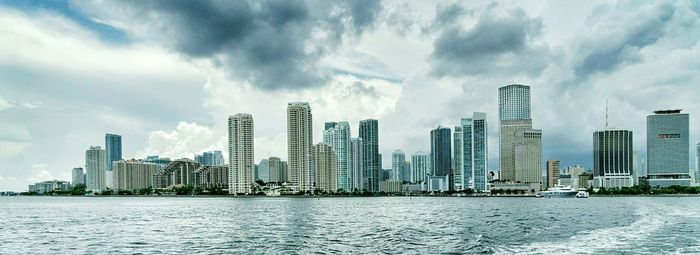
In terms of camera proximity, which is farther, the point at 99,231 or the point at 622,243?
the point at 99,231

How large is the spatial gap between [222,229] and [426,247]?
31394mm

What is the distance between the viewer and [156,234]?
6272 centimetres

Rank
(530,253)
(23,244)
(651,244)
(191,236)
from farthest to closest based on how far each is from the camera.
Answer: (191,236), (23,244), (651,244), (530,253)

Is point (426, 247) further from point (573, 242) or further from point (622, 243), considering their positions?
point (622, 243)

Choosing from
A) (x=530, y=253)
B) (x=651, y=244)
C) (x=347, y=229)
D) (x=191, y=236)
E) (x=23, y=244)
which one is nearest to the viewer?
(x=530, y=253)

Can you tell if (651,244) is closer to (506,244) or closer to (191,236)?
(506,244)

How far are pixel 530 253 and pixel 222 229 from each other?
40.5 m

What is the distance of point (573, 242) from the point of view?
49062 millimetres

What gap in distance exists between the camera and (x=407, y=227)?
68812 millimetres

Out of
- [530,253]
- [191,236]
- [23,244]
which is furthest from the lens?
[191,236]

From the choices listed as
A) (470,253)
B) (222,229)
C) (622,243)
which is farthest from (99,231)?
(622,243)

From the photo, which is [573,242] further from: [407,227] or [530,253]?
[407,227]

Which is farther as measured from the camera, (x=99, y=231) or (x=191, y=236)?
Result: (x=99, y=231)

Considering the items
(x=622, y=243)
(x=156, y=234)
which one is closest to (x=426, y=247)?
(x=622, y=243)
